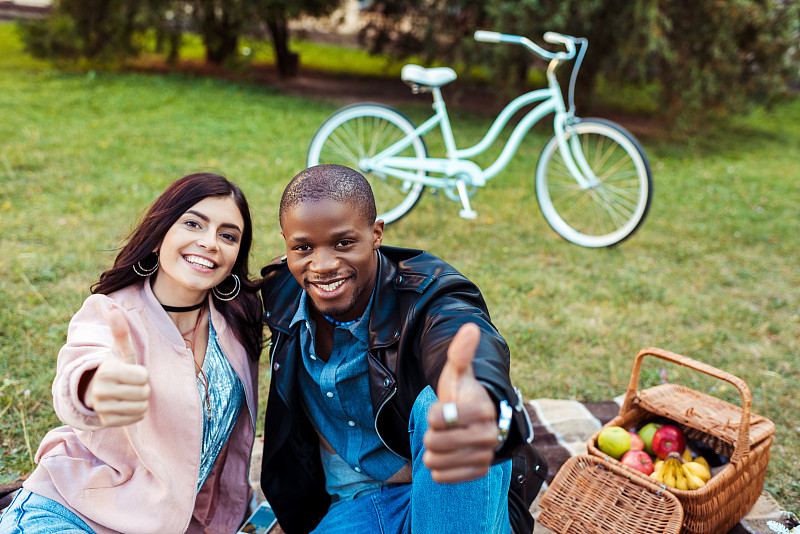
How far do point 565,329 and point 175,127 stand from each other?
5694 mm

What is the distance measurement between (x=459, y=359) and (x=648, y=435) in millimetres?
1747

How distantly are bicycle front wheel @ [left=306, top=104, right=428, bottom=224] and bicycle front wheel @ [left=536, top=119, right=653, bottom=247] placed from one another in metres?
1.11

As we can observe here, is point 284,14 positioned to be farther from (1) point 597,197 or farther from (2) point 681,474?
(2) point 681,474

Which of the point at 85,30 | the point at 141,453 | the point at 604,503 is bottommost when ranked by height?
the point at 604,503

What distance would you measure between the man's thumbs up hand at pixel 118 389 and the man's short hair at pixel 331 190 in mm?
614

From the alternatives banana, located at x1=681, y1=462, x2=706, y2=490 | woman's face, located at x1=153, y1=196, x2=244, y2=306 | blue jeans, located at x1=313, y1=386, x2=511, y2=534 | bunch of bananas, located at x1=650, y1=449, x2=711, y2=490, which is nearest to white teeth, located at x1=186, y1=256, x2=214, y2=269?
woman's face, located at x1=153, y1=196, x2=244, y2=306

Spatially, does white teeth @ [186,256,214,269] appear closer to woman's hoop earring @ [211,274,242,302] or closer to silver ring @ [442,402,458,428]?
woman's hoop earring @ [211,274,242,302]

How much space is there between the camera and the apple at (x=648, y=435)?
267cm

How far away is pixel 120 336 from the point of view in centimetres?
153

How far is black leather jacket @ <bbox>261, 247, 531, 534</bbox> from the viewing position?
5.30 feet

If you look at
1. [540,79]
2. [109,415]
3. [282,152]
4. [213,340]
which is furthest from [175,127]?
[540,79]

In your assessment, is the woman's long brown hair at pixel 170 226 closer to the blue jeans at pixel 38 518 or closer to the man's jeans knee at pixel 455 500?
the blue jeans at pixel 38 518

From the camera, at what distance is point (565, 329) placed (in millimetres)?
4012

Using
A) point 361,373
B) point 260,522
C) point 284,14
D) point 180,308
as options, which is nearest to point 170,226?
point 180,308
